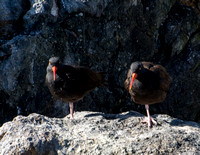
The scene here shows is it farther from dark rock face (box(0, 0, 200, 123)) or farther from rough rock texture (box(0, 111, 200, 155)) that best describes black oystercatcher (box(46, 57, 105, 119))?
dark rock face (box(0, 0, 200, 123))

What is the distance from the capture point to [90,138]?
4.51m

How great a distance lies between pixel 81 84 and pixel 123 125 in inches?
61.2

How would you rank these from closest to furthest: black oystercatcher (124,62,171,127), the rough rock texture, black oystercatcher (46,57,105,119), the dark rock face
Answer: the rough rock texture < black oystercatcher (124,62,171,127) < black oystercatcher (46,57,105,119) < the dark rock face

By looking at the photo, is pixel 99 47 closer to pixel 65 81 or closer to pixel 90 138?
pixel 65 81

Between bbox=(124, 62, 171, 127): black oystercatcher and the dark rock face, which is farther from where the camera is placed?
the dark rock face

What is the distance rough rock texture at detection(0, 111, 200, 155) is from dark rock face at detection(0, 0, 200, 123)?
2519mm

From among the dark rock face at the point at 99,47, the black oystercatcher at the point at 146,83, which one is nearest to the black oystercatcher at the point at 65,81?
the black oystercatcher at the point at 146,83

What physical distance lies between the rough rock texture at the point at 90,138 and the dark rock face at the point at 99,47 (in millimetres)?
2519

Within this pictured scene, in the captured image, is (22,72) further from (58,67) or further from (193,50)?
(193,50)

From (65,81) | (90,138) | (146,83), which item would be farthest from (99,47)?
(90,138)

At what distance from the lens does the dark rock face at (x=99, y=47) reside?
7254 mm

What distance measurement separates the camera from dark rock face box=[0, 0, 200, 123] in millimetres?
7254

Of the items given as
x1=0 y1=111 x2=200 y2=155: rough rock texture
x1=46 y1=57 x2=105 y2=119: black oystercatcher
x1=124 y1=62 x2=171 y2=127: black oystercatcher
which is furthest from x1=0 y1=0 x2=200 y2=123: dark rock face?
x1=0 y1=111 x2=200 y2=155: rough rock texture

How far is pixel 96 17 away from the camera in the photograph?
26.0 feet
